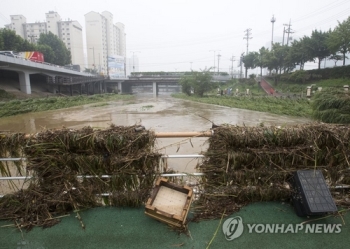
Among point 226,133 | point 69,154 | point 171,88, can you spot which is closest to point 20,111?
point 69,154

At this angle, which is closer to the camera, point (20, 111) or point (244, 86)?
point (20, 111)

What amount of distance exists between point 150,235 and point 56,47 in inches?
2097

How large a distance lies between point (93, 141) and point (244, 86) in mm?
41607

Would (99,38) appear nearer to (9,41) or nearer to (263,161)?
(9,41)

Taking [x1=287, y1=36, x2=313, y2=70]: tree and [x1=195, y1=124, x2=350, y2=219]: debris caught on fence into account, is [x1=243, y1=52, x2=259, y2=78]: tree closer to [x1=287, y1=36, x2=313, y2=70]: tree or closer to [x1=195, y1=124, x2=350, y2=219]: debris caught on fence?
[x1=287, y1=36, x2=313, y2=70]: tree

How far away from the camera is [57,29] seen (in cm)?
6981

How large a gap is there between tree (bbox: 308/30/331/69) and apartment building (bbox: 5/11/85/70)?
65671 millimetres

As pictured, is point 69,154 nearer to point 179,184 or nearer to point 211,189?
point 179,184

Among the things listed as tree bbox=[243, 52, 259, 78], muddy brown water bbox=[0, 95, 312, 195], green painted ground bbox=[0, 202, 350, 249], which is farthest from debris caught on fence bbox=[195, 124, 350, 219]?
tree bbox=[243, 52, 259, 78]

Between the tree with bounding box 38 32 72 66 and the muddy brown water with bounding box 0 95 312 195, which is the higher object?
the tree with bounding box 38 32 72 66

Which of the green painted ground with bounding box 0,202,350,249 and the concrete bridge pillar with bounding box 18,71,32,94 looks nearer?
the green painted ground with bounding box 0,202,350,249

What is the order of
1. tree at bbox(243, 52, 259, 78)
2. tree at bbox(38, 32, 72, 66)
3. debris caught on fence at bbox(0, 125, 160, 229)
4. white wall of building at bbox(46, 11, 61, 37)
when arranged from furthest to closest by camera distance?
1. white wall of building at bbox(46, 11, 61, 37)
2. tree at bbox(38, 32, 72, 66)
3. tree at bbox(243, 52, 259, 78)
4. debris caught on fence at bbox(0, 125, 160, 229)

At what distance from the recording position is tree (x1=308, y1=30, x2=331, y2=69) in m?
26.8

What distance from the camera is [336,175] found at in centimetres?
220
